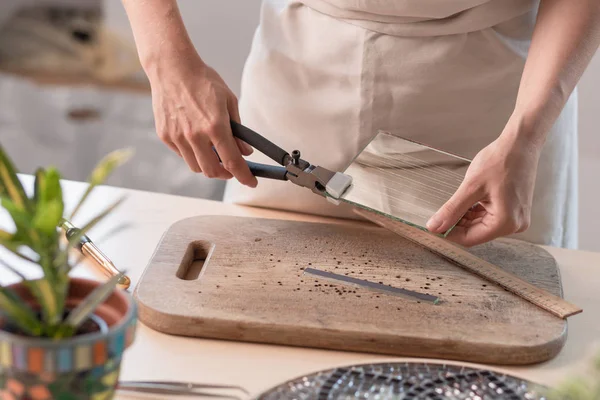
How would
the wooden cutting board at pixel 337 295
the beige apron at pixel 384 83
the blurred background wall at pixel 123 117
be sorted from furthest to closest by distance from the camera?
the blurred background wall at pixel 123 117 → the beige apron at pixel 384 83 → the wooden cutting board at pixel 337 295

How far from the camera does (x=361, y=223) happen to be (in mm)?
1212

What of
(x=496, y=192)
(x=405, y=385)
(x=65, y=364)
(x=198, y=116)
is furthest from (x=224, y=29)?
(x=65, y=364)

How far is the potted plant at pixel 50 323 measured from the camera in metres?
0.57

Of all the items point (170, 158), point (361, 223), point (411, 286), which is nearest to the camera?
point (411, 286)

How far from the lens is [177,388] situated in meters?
0.76

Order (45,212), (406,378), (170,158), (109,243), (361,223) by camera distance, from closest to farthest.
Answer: (45,212) → (406,378) → (109,243) → (361,223) → (170,158)

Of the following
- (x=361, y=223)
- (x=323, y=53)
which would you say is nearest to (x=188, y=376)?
(x=361, y=223)

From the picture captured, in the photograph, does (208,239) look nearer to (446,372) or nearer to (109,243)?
(109,243)

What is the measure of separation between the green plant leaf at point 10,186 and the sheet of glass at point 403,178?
1.54ft

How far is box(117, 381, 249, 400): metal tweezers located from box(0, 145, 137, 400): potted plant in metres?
0.12

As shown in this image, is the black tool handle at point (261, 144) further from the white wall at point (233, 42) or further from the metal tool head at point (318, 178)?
the white wall at point (233, 42)

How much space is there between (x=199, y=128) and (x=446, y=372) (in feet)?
1.61

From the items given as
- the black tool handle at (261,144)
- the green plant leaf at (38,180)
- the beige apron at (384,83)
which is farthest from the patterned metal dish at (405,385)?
the beige apron at (384,83)

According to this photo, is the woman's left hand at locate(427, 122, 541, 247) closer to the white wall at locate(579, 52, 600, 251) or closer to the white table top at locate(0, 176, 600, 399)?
the white table top at locate(0, 176, 600, 399)
